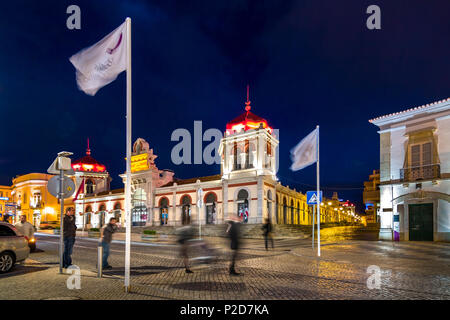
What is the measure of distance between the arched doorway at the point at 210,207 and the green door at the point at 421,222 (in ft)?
68.4

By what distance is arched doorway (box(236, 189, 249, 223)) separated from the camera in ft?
117

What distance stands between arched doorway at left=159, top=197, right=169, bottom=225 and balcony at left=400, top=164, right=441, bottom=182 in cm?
2871

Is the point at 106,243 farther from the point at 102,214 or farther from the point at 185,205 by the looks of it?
the point at 102,214

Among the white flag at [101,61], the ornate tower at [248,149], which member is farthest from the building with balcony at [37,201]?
the white flag at [101,61]

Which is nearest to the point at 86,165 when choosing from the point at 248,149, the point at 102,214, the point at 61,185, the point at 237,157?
the point at 102,214

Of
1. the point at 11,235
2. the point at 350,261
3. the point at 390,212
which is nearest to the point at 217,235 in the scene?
the point at 390,212

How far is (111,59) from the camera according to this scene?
27.4ft

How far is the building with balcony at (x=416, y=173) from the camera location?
21.9 meters

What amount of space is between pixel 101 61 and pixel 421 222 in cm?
2353

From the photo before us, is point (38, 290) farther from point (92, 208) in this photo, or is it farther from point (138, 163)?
point (92, 208)

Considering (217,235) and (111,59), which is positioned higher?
(111,59)

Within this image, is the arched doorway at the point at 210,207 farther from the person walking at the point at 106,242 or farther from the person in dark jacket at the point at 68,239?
the person walking at the point at 106,242

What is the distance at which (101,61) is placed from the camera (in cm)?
841
